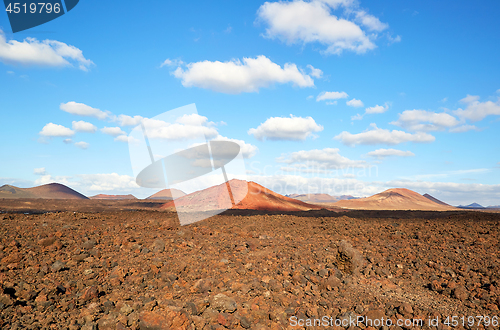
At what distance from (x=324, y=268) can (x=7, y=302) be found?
7.15m

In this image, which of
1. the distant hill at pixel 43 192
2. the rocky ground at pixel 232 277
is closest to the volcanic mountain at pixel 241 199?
the rocky ground at pixel 232 277

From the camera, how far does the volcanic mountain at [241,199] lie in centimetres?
4747

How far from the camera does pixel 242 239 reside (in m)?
10.2

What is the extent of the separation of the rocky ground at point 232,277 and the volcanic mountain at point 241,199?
35495 mm

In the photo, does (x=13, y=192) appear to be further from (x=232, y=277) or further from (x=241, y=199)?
(x=232, y=277)

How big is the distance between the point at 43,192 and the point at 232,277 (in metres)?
148

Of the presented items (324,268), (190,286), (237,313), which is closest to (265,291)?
(237,313)

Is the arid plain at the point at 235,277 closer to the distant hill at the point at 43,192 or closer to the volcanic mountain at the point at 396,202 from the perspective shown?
the volcanic mountain at the point at 396,202

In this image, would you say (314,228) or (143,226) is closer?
(143,226)

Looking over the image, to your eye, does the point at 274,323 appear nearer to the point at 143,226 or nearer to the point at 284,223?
the point at 143,226

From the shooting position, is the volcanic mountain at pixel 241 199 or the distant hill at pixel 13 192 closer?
the volcanic mountain at pixel 241 199

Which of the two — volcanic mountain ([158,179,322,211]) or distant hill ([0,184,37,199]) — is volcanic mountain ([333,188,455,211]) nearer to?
volcanic mountain ([158,179,322,211])

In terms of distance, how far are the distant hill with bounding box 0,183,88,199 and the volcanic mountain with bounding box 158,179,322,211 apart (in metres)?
88.6

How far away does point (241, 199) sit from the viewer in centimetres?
5116
